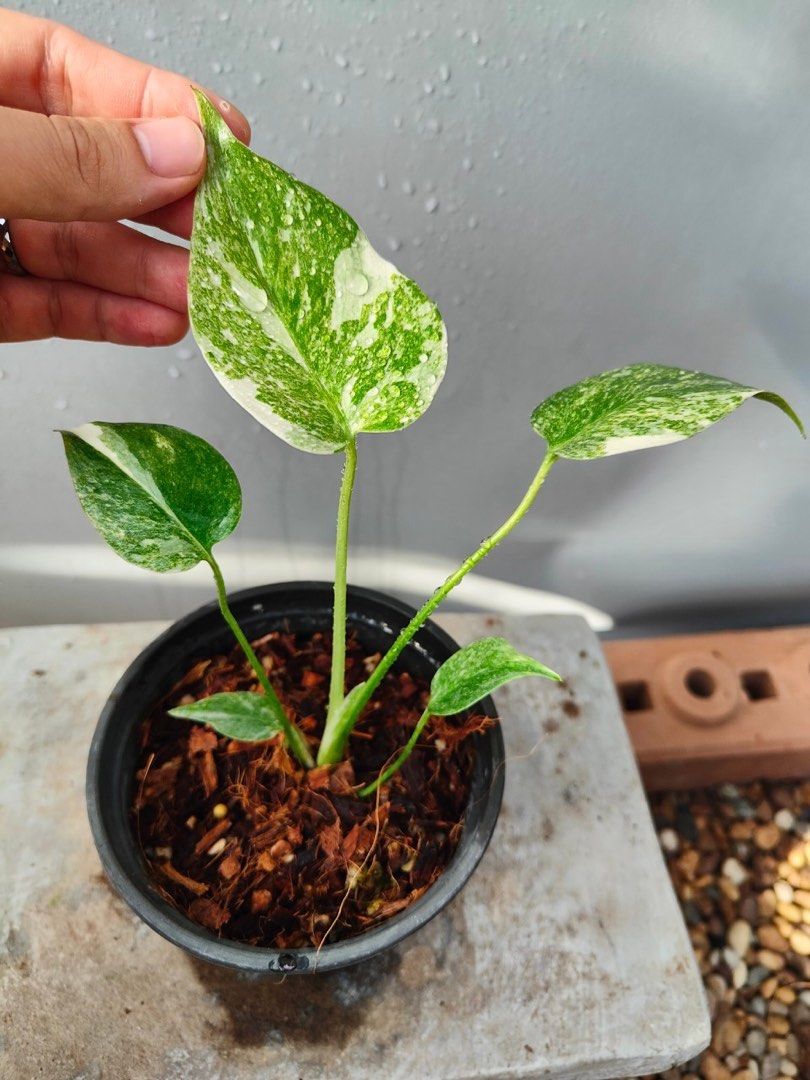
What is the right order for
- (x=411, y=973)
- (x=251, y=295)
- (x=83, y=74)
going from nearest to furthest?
(x=251, y=295) < (x=83, y=74) < (x=411, y=973)

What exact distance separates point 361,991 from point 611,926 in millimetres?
209

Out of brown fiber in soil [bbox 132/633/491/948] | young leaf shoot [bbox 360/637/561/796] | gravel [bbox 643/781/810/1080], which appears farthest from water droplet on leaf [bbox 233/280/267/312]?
gravel [bbox 643/781/810/1080]

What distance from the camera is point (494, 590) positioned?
105 cm

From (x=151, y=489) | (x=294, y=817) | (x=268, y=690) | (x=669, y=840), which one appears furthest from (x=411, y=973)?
(x=669, y=840)

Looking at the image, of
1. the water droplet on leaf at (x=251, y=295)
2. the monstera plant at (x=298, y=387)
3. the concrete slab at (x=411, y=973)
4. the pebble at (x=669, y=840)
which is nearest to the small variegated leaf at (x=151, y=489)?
the monstera plant at (x=298, y=387)

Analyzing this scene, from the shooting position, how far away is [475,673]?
0.44 meters

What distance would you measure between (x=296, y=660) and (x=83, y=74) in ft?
1.45

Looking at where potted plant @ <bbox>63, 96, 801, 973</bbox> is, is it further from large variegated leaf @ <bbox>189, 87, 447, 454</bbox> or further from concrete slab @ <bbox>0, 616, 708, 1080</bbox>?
concrete slab @ <bbox>0, 616, 708, 1080</bbox>

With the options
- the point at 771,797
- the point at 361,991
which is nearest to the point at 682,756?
the point at 771,797

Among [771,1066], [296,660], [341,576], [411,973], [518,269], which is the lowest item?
[771,1066]

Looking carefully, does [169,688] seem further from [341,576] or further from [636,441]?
[636,441]

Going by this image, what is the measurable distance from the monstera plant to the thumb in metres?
0.06

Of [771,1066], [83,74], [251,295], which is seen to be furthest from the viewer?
[771,1066]

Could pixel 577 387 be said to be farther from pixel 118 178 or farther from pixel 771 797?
pixel 771 797
